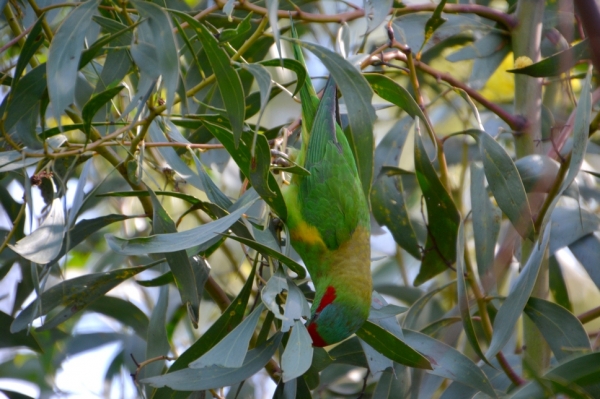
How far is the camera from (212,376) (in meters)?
1.53

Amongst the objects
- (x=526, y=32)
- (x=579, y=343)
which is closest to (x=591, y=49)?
(x=526, y=32)

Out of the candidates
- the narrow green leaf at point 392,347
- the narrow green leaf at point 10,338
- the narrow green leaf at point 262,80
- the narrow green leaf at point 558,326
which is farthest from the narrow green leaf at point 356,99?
the narrow green leaf at point 10,338

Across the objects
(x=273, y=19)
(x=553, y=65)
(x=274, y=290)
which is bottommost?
(x=274, y=290)

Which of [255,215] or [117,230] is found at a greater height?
[255,215]

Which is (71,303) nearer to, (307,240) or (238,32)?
(307,240)

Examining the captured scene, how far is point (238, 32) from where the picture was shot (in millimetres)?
1743

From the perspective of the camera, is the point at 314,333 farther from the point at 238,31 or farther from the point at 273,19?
the point at 273,19

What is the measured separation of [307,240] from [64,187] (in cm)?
83

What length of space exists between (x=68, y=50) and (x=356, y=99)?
2.37 ft

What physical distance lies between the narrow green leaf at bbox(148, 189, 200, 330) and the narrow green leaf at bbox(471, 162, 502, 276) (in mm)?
925

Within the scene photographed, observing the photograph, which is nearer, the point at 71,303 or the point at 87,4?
the point at 87,4

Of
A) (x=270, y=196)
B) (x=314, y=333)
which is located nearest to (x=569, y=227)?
(x=314, y=333)

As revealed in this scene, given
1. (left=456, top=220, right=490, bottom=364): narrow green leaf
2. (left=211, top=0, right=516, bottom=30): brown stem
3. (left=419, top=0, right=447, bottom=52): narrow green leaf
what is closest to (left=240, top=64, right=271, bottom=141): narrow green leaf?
(left=211, top=0, right=516, bottom=30): brown stem

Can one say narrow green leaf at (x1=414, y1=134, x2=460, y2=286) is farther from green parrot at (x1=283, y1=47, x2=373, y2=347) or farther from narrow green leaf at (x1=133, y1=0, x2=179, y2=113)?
narrow green leaf at (x1=133, y1=0, x2=179, y2=113)
